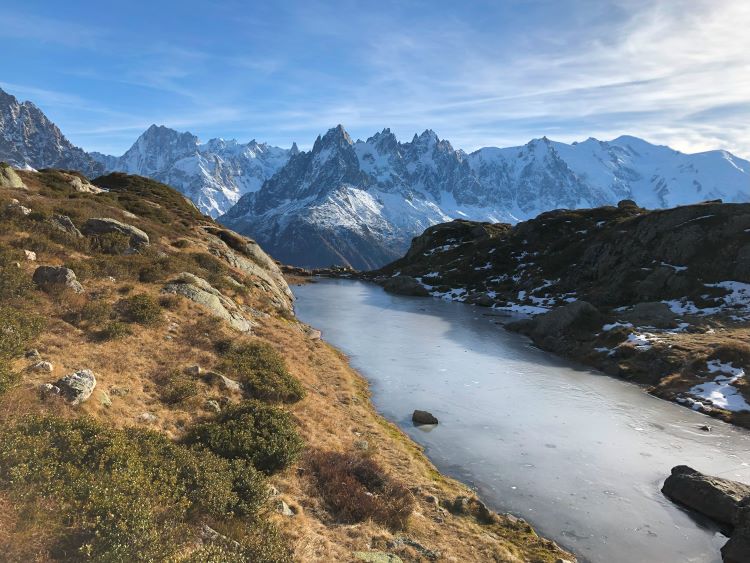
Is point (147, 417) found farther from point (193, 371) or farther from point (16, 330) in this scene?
point (16, 330)

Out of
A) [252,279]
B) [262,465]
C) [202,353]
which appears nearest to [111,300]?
[202,353]

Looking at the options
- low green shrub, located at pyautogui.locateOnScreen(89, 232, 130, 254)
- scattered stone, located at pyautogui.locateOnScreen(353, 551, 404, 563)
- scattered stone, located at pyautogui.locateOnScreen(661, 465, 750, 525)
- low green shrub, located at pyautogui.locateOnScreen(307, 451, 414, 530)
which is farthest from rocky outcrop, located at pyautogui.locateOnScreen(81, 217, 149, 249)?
scattered stone, located at pyautogui.locateOnScreen(661, 465, 750, 525)

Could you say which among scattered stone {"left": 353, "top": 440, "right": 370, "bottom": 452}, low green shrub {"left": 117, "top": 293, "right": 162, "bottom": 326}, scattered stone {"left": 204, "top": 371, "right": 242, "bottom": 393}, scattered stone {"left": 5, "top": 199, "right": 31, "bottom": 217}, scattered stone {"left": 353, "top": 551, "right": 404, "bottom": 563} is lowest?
scattered stone {"left": 353, "top": 440, "right": 370, "bottom": 452}

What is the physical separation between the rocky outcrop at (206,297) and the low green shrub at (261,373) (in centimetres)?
464

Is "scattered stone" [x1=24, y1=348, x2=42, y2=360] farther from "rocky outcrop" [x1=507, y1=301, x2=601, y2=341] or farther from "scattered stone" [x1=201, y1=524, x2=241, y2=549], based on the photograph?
"rocky outcrop" [x1=507, y1=301, x2=601, y2=341]

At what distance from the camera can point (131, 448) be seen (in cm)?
1159

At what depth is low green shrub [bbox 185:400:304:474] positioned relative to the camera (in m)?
14.7

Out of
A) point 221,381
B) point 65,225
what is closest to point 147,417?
point 221,381

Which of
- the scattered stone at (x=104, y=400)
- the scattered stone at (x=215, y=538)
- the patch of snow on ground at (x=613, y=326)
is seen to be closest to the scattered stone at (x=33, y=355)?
the scattered stone at (x=104, y=400)

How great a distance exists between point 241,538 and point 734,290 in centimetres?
7073

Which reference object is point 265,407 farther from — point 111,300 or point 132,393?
point 111,300

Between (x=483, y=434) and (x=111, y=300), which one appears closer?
(x=111, y=300)

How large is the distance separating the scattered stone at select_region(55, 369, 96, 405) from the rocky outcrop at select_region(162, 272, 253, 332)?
43.9ft

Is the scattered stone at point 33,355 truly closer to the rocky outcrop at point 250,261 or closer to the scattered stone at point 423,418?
the scattered stone at point 423,418
